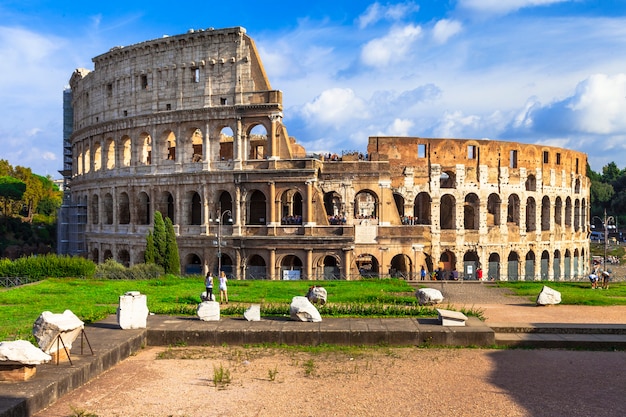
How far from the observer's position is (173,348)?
13.9 meters

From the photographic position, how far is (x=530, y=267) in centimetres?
4431

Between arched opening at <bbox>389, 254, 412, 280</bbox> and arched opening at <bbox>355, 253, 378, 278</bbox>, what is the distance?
3.62ft

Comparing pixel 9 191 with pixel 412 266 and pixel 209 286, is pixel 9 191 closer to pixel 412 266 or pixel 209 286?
pixel 412 266

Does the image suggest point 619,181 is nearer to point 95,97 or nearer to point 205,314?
point 95,97

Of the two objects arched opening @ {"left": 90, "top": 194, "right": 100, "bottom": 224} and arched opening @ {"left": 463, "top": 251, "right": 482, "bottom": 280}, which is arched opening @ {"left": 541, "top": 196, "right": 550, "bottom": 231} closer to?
arched opening @ {"left": 463, "top": 251, "right": 482, "bottom": 280}

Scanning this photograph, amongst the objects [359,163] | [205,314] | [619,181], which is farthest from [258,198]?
[619,181]

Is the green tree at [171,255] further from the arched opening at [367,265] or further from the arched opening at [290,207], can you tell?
the arched opening at [367,265]

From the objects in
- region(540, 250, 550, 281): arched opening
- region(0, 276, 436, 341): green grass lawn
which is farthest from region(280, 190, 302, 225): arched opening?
region(540, 250, 550, 281): arched opening

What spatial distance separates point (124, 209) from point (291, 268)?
49.7 ft

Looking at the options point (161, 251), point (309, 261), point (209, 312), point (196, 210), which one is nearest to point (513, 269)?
point (309, 261)

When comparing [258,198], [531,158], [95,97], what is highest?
[95,97]

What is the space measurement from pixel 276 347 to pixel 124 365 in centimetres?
351

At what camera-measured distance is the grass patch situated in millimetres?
21297

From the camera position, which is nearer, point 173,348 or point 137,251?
point 173,348
